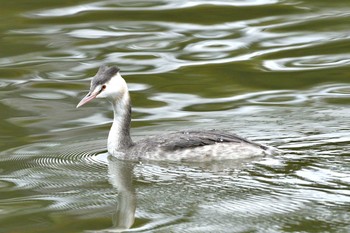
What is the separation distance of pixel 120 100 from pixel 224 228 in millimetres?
2984

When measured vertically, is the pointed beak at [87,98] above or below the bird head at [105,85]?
below

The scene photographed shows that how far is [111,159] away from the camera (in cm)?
1038

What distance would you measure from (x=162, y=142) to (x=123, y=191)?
1.09 m

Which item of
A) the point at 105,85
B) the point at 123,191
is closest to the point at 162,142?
the point at 105,85

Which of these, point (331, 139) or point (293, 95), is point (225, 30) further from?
point (331, 139)

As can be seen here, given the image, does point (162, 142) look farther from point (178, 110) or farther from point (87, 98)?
point (178, 110)

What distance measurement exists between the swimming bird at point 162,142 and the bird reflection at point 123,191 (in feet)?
0.55

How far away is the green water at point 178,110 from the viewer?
8.42 metres

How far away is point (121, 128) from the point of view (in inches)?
415

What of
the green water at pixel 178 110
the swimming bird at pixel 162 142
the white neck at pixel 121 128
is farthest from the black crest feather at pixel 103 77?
the green water at pixel 178 110

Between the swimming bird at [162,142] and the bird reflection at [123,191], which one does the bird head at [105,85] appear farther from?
the bird reflection at [123,191]

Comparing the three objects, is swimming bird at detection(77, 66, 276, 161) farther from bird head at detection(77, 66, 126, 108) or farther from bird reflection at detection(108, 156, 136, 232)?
bird reflection at detection(108, 156, 136, 232)

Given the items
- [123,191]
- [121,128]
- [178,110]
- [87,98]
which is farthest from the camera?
[178,110]

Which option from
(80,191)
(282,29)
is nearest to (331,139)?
(80,191)
